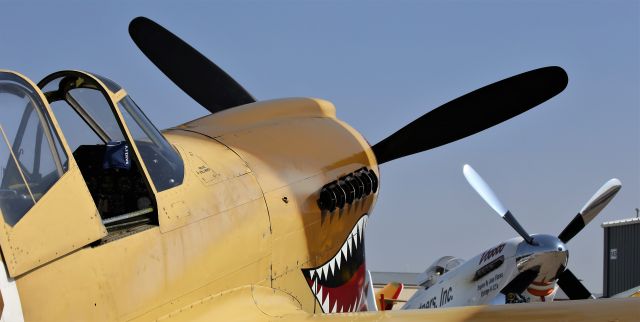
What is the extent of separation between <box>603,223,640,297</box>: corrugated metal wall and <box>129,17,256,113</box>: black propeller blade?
75.8 ft

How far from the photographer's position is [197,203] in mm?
4844

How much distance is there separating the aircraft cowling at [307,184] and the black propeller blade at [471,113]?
38cm

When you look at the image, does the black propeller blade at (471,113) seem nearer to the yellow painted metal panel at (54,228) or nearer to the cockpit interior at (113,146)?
the cockpit interior at (113,146)

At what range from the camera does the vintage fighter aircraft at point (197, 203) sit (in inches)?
148

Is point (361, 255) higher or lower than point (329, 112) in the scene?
lower

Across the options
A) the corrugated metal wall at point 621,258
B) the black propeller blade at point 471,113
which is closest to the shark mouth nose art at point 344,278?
the black propeller blade at point 471,113

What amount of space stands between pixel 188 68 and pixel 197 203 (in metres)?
5.12

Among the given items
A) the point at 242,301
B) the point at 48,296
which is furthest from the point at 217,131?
the point at 48,296

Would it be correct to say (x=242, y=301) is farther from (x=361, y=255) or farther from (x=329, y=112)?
(x=329, y=112)

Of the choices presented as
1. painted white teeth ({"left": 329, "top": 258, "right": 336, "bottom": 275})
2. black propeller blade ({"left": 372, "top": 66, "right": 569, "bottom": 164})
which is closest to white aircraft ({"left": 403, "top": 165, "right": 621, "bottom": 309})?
black propeller blade ({"left": 372, "top": 66, "right": 569, "bottom": 164})

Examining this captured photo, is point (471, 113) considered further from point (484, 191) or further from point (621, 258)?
point (621, 258)

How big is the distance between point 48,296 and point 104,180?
4.83 feet

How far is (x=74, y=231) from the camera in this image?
3.80 m

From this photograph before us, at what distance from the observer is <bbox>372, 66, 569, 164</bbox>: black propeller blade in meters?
7.64
